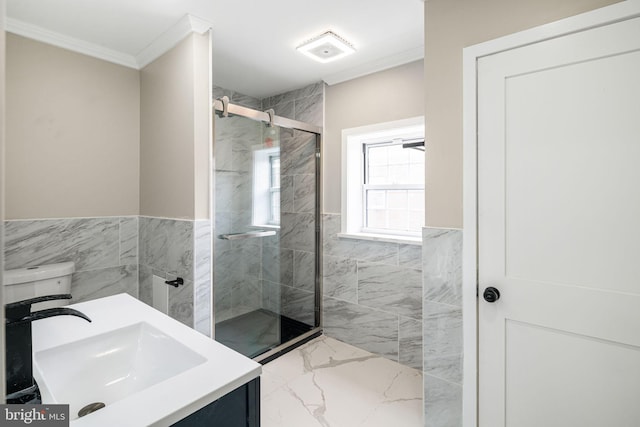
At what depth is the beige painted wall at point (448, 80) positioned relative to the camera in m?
1.41

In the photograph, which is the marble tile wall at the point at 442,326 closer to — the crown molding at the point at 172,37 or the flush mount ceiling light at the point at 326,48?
the flush mount ceiling light at the point at 326,48

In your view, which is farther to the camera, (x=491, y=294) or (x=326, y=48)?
(x=326, y=48)

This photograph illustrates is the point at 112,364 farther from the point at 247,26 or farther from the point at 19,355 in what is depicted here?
the point at 247,26

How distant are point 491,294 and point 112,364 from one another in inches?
60.3

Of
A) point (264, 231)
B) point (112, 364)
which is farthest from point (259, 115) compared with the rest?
point (112, 364)

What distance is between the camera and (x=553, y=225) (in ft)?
4.24

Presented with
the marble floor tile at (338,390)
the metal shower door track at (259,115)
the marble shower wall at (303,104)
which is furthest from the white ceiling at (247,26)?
the marble floor tile at (338,390)

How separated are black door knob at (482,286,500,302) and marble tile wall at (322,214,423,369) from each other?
84cm

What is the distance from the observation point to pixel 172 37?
2031 millimetres

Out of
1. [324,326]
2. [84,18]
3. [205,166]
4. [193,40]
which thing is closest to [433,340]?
[324,326]

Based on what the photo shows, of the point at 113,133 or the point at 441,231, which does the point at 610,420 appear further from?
the point at 113,133

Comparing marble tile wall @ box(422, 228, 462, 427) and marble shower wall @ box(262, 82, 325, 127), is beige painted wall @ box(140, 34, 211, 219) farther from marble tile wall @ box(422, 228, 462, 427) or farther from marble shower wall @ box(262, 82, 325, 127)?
marble tile wall @ box(422, 228, 462, 427)

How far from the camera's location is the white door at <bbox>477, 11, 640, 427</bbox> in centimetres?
115

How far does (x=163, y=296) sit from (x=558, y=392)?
7.53ft
